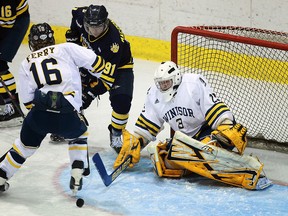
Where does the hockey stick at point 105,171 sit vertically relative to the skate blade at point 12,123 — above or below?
above

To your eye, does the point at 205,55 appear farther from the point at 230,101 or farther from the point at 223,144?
the point at 223,144

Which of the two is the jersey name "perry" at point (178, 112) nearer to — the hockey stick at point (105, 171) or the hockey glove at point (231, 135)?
the hockey glove at point (231, 135)

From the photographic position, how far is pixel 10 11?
642 cm

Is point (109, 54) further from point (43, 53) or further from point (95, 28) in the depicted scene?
point (43, 53)

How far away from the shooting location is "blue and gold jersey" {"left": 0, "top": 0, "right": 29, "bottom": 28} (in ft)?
21.0

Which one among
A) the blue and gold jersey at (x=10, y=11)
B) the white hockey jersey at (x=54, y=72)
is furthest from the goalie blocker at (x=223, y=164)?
the blue and gold jersey at (x=10, y=11)

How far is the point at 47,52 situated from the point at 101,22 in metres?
0.70

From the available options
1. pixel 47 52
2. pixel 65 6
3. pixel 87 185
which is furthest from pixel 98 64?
pixel 65 6

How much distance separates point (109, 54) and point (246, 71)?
3.87 ft

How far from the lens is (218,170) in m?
5.21

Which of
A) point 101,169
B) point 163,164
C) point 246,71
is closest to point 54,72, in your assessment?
point 101,169

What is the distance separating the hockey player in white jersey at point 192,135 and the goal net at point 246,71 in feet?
1.65

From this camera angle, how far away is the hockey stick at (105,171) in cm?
509

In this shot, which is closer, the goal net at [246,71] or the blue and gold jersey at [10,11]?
the goal net at [246,71]
